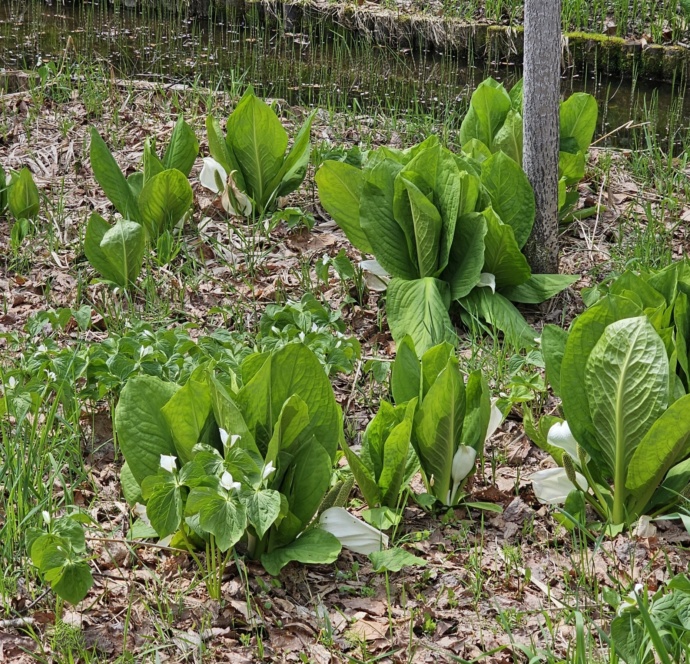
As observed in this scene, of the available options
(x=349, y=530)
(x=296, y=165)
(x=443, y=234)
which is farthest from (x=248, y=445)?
(x=296, y=165)

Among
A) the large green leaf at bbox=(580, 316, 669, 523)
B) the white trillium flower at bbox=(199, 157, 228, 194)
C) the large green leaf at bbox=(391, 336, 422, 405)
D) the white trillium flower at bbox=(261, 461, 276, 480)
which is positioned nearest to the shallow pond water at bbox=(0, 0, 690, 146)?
the white trillium flower at bbox=(199, 157, 228, 194)

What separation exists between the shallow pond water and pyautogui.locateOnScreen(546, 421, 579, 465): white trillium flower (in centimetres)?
349

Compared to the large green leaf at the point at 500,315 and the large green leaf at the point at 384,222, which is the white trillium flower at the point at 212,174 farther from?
the large green leaf at the point at 500,315

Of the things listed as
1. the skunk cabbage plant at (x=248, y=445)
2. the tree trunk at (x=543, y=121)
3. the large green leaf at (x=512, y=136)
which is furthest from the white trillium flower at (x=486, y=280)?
→ the skunk cabbage plant at (x=248, y=445)

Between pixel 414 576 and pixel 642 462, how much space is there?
0.61 m

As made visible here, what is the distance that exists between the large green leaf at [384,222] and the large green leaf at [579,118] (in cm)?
107

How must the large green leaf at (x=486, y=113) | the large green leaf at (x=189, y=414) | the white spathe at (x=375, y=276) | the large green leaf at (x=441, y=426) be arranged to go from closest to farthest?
the large green leaf at (x=189, y=414) < the large green leaf at (x=441, y=426) < the white spathe at (x=375, y=276) < the large green leaf at (x=486, y=113)

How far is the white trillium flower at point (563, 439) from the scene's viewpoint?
2.44 m

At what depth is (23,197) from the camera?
12.3 ft

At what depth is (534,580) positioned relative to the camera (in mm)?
2227

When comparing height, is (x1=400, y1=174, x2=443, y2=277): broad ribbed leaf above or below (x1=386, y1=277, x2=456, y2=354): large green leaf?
above

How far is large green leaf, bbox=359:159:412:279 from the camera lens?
10.6 ft

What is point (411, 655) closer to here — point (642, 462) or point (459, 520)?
point (459, 520)

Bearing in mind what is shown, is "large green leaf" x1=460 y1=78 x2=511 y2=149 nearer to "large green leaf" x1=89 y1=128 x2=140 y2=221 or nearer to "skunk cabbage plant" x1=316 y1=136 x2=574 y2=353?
"skunk cabbage plant" x1=316 y1=136 x2=574 y2=353
